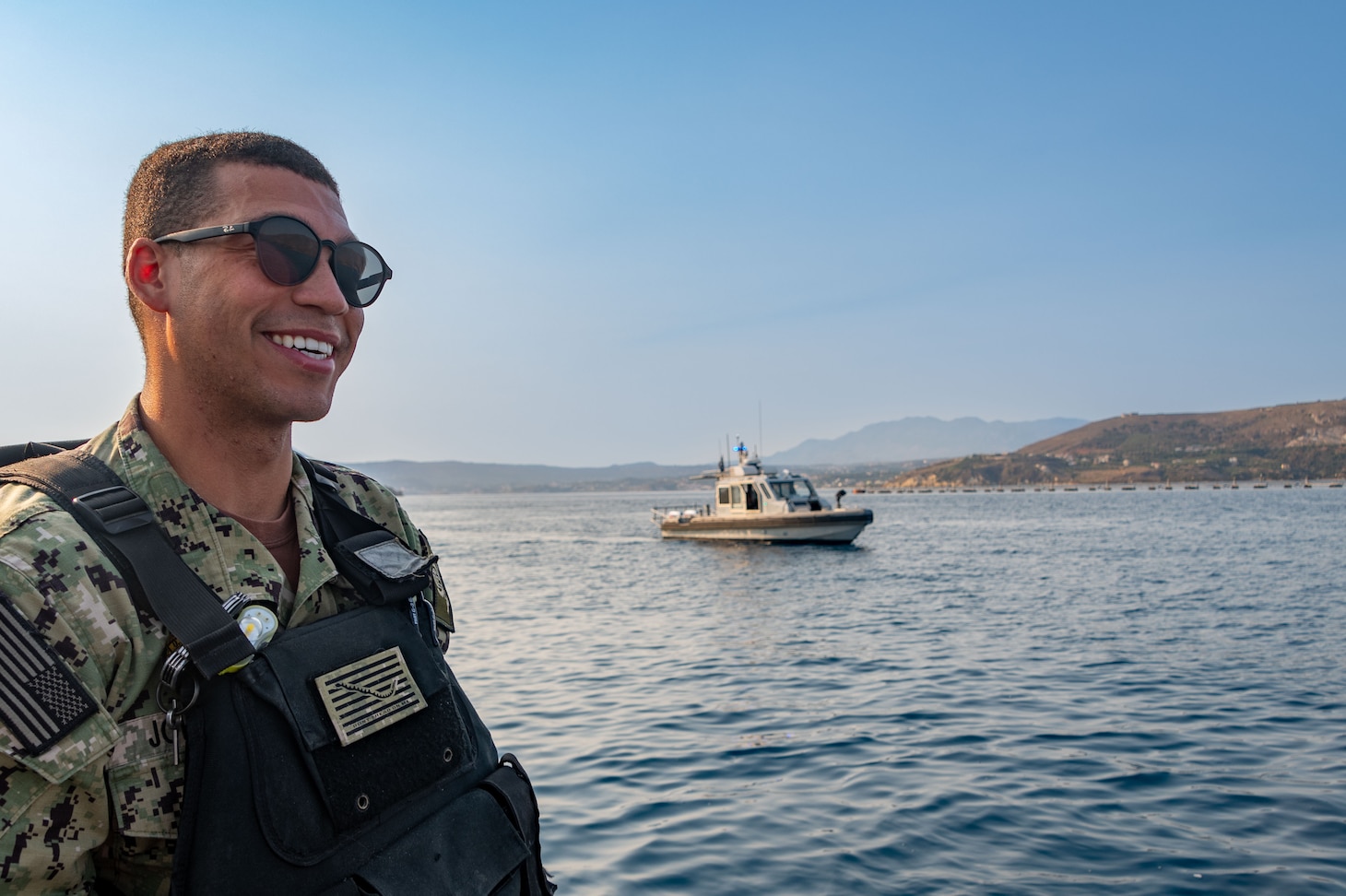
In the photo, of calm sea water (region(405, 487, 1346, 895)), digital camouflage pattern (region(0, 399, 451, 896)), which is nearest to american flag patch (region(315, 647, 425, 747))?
digital camouflage pattern (region(0, 399, 451, 896))

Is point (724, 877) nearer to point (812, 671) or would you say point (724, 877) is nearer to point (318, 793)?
point (318, 793)

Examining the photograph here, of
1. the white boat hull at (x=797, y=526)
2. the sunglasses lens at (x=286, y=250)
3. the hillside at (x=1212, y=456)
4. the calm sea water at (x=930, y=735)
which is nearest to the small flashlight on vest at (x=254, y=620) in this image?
the sunglasses lens at (x=286, y=250)

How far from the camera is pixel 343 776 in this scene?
154 cm

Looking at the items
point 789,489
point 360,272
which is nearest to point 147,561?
point 360,272

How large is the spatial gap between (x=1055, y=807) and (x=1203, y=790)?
56.7 inches

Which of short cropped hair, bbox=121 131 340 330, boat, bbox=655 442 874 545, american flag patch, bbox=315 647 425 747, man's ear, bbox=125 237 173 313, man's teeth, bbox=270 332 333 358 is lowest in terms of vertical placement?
boat, bbox=655 442 874 545

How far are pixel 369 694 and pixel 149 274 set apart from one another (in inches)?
36.9

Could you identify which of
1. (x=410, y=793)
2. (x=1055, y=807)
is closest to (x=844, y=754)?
(x=1055, y=807)

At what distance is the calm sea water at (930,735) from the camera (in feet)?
18.5

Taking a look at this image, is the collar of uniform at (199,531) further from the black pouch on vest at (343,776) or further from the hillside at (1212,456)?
the hillside at (1212,456)

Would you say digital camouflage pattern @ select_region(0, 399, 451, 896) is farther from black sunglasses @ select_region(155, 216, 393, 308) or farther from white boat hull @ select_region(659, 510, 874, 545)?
white boat hull @ select_region(659, 510, 874, 545)

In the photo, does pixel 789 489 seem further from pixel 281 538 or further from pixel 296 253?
pixel 296 253

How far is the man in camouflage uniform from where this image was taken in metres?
1.25

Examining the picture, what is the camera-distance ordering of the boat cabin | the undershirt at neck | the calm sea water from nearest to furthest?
the undershirt at neck
the calm sea water
the boat cabin
